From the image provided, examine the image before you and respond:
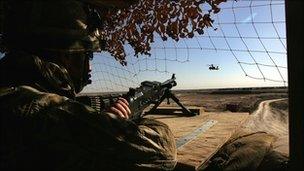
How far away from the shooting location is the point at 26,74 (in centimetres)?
205

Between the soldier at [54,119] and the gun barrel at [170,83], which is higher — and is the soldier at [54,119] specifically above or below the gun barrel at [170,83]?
above

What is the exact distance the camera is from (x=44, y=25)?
231 cm

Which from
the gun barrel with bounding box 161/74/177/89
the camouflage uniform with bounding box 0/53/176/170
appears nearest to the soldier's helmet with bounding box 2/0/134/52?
the camouflage uniform with bounding box 0/53/176/170

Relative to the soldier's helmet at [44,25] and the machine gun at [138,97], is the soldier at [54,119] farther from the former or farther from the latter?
the machine gun at [138,97]

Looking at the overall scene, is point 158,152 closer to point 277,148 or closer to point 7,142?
point 7,142

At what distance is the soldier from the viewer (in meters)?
1.74

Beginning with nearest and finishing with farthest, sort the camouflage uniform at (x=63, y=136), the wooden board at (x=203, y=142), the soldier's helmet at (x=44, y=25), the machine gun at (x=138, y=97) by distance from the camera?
1. the camouflage uniform at (x=63, y=136)
2. the soldier's helmet at (x=44, y=25)
3. the machine gun at (x=138, y=97)
4. the wooden board at (x=203, y=142)

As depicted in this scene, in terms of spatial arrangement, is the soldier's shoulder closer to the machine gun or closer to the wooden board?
the machine gun

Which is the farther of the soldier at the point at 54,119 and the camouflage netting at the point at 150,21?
the camouflage netting at the point at 150,21

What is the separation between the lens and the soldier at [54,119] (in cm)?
174

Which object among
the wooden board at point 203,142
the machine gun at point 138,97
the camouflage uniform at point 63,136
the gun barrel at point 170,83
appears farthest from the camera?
the gun barrel at point 170,83

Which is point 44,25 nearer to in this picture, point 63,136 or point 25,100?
point 25,100

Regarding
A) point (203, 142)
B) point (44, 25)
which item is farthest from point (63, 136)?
point (203, 142)

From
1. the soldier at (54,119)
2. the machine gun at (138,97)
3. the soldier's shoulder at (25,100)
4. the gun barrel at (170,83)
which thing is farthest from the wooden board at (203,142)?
the soldier's shoulder at (25,100)
